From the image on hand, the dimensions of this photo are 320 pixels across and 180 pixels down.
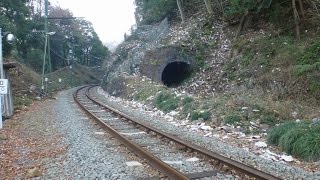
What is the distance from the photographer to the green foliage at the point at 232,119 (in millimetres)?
12802

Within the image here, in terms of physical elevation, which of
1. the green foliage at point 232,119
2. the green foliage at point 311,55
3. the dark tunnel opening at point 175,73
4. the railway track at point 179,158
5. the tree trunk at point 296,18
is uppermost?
the tree trunk at point 296,18

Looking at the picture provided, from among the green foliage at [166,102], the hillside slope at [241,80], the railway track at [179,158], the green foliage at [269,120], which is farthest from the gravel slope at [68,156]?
the green foliage at [269,120]

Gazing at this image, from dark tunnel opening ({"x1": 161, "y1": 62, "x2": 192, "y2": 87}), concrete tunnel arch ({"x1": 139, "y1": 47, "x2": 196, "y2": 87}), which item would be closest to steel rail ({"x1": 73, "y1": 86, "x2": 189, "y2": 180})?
concrete tunnel arch ({"x1": 139, "y1": 47, "x2": 196, "y2": 87})

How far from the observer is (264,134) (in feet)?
37.6

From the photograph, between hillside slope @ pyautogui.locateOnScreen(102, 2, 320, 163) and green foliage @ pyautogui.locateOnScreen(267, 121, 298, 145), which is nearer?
green foliage @ pyautogui.locateOnScreen(267, 121, 298, 145)

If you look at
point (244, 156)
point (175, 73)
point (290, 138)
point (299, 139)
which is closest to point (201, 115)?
point (290, 138)

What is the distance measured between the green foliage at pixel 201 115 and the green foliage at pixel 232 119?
1.15 metres

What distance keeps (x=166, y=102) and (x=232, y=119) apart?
6229 millimetres

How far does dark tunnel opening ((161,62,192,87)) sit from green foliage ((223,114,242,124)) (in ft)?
45.8

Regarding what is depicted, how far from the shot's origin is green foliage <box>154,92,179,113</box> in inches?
700

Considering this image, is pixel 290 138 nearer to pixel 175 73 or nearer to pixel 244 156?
pixel 244 156

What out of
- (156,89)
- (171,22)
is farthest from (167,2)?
(156,89)

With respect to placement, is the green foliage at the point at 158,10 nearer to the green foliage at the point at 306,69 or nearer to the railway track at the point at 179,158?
the green foliage at the point at 306,69

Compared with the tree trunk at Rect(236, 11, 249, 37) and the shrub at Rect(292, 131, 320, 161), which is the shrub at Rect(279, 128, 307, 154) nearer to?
the shrub at Rect(292, 131, 320, 161)
